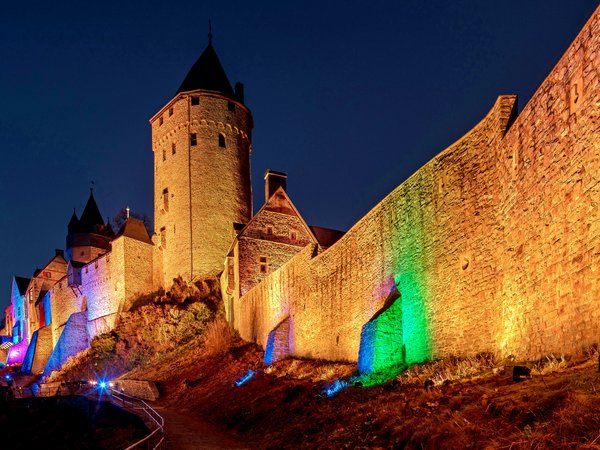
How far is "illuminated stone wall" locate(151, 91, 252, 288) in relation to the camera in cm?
4597

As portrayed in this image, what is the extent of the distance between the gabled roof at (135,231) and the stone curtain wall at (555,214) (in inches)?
1643

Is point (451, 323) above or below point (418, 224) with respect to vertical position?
below

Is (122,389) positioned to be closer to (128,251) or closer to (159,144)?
(128,251)

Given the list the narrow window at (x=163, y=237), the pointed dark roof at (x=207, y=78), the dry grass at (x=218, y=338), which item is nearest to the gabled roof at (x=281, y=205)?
the dry grass at (x=218, y=338)

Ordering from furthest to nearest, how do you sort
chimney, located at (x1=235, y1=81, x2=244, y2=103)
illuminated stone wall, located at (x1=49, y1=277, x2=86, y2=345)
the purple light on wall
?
the purple light on wall, illuminated stone wall, located at (x1=49, y1=277, x2=86, y2=345), chimney, located at (x1=235, y1=81, x2=244, y2=103)

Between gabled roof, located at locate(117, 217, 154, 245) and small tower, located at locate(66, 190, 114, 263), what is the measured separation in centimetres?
2875

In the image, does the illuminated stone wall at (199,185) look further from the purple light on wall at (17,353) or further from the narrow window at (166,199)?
the purple light on wall at (17,353)

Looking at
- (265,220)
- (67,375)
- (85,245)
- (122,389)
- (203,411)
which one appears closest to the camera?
(203,411)

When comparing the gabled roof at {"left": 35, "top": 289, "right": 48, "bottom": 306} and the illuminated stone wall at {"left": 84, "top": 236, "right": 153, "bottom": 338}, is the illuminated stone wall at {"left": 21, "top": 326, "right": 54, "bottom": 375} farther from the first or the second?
the illuminated stone wall at {"left": 84, "top": 236, "right": 153, "bottom": 338}

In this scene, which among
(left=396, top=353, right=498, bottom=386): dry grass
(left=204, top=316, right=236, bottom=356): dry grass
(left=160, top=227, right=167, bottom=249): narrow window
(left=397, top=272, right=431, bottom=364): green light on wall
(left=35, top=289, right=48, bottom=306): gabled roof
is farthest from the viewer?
(left=35, top=289, right=48, bottom=306): gabled roof

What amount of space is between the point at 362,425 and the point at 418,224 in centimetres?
620

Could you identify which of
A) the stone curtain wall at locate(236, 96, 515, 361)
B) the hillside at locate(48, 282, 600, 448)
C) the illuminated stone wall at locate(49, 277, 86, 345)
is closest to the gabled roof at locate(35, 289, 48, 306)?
the illuminated stone wall at locate(49, 277, 86, 345)

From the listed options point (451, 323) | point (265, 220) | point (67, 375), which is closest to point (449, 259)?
point (451, 323)

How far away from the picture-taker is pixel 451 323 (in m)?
12.4
